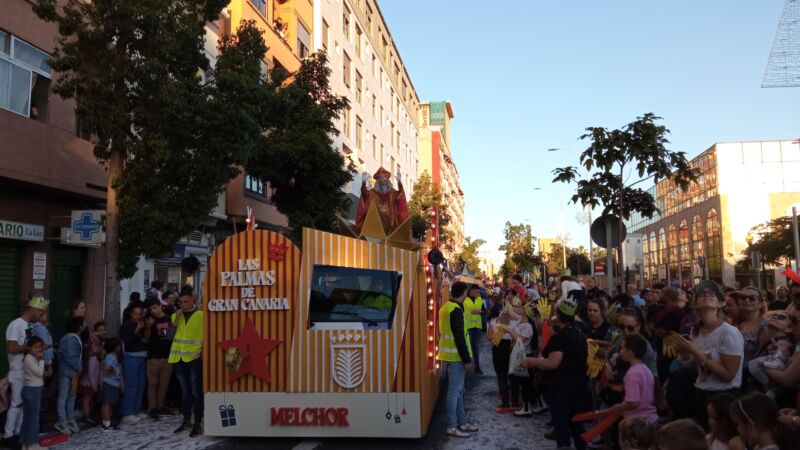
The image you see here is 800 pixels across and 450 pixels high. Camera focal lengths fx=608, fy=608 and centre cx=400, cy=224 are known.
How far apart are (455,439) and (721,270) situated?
62017mm

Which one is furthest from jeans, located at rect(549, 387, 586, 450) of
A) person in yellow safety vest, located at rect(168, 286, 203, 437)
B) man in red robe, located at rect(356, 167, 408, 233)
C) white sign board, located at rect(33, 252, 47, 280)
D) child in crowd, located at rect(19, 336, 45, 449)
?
white sign board, located at rect(33, 252, 47, 280)

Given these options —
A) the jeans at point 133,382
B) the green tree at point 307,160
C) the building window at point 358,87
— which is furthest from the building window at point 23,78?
the building window at point 358,87

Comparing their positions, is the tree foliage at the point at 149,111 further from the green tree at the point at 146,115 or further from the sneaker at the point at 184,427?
the sneaker at the point at 184,427

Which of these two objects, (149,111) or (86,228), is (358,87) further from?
(149,111)

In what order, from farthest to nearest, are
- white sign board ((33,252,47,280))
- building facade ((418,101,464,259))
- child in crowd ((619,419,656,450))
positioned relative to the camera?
building facade ((418,101,464,259)) < white sign board ((33,252,47,280)) < child in crowd ((619,419,656,450))

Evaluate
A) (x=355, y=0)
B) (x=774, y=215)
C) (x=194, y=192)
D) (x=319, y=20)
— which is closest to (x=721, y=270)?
(x=774, y=215)

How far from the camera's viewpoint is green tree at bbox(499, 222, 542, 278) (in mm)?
51969

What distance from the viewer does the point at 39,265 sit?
42.0 feet

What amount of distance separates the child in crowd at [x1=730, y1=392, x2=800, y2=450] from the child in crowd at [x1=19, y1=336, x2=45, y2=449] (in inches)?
288

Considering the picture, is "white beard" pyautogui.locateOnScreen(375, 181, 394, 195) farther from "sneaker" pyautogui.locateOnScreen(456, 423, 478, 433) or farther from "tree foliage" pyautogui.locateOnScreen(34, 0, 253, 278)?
"sneaker" pyautogui.locateOnScreen(456, 423, 478, 433)

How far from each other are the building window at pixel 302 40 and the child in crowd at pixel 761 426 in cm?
2571

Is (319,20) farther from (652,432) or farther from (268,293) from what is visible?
(652,432)

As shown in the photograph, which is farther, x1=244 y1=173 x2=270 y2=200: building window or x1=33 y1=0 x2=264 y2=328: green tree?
x1=244 y1=173 x2=270 y2=200: building window

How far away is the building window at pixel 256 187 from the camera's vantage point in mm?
21625
